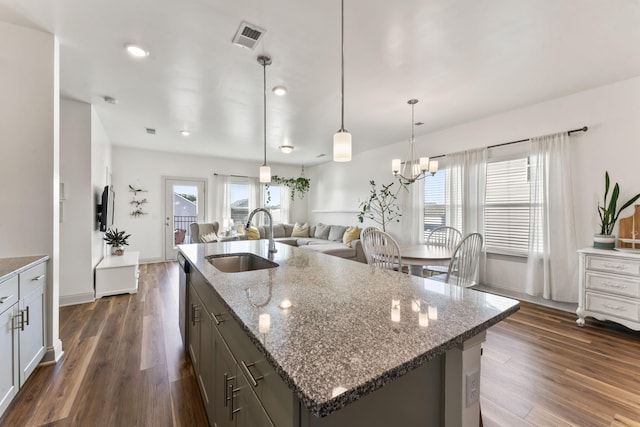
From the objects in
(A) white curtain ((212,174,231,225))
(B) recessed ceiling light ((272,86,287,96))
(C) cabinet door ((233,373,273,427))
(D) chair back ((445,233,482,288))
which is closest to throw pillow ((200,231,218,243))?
(A) white curtain ((212,174,231,225))

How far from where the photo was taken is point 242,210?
24.5 feet

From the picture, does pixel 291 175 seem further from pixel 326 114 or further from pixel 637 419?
pixel 637 419

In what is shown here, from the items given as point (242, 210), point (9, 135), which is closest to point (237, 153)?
point (242, 210)

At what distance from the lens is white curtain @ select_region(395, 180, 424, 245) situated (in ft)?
15.9

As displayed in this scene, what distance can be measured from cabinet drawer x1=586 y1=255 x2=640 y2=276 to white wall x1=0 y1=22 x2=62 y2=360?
5006mm

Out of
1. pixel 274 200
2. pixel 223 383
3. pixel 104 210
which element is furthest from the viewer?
pixel 274 200

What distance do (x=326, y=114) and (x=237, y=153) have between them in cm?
332

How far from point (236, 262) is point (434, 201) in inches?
145

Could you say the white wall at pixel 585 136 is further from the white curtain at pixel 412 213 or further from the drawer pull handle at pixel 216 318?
the drawer pull handle at pixel 216 318

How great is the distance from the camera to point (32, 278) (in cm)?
194

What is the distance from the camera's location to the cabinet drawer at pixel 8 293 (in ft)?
5.18

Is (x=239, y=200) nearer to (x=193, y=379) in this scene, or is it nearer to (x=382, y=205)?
(x=382, y=205)

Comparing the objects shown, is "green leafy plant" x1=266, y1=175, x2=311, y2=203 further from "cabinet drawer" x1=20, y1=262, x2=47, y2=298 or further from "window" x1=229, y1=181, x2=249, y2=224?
"cabinet drawer" x1=20, y1=262, x2=47, y2=298

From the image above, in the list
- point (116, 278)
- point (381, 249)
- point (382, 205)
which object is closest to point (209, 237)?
point (116, 278)
